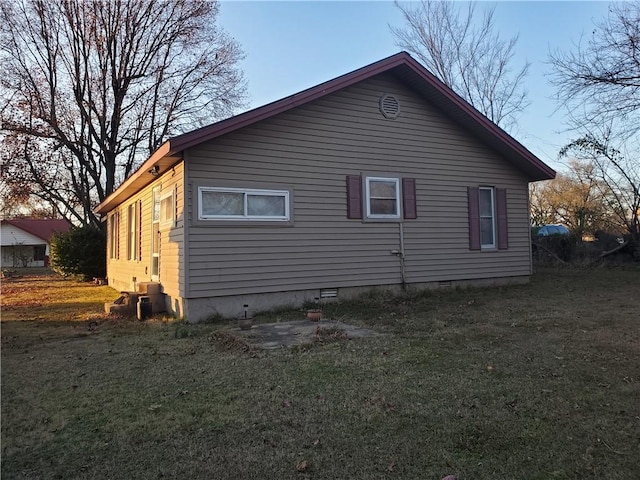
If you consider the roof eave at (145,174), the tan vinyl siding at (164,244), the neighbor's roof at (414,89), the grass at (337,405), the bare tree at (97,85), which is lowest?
the grass at (337,405)

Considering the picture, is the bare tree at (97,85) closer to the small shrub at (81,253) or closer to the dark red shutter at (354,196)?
the small shrub at (81,253)

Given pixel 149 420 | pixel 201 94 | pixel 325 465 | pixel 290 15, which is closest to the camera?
pixel 325 465

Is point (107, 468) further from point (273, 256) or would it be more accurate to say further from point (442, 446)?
point (273, 256)

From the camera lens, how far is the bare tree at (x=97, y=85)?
19.7 m

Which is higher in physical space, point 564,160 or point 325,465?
point 564,160

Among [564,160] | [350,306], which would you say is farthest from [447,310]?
[564,160]

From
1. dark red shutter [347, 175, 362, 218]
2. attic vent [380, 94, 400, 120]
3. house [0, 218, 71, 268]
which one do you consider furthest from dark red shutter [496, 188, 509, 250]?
house [0, 218, 71, 268]

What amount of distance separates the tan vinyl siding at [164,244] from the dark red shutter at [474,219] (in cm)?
656

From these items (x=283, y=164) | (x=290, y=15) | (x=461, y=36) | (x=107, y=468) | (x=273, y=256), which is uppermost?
(x=461, y=36)

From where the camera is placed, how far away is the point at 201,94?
23516mm

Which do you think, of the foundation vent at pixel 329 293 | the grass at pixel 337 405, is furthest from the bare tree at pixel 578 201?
the grass at pixel 337 405

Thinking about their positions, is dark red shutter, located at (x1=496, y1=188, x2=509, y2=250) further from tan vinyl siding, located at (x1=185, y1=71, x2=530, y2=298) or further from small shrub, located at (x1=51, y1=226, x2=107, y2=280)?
small shrub, located at (x1=51, y1=226, x2=107, y2=280)

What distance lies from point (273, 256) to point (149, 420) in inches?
198

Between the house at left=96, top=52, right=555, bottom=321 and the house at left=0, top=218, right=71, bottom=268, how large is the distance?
33351mm
